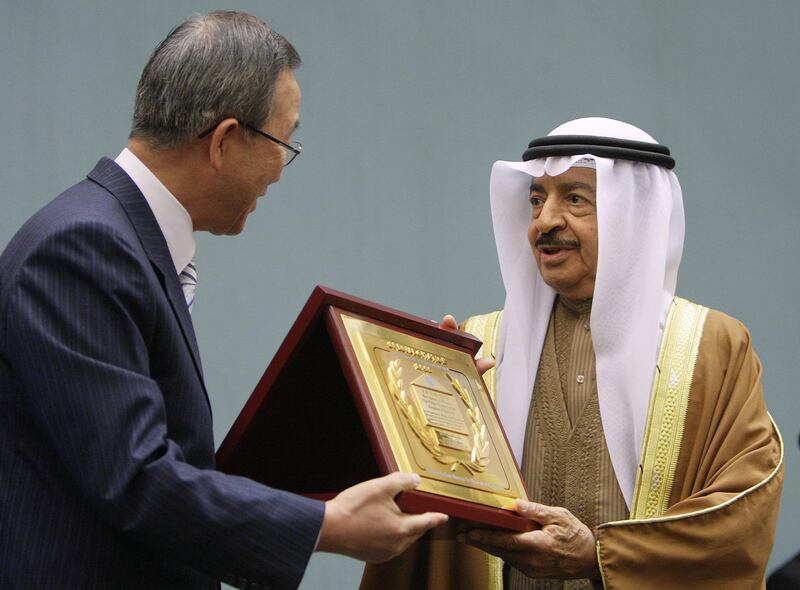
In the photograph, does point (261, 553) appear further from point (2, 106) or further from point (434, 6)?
point (434, 6)

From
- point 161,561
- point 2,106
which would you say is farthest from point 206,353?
point 161,561

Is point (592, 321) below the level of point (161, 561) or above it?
above

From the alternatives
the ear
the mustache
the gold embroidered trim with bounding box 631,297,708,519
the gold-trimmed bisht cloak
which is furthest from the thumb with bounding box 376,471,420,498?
the mustache

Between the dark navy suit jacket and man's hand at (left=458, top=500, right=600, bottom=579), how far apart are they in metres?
0.63

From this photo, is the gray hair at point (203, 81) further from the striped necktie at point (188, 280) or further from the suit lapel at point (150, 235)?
the striped necktie at point (188, 280)

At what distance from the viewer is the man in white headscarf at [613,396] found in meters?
3.12

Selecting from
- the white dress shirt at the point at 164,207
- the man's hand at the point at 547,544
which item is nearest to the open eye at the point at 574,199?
the man's hand at the point at 547,544

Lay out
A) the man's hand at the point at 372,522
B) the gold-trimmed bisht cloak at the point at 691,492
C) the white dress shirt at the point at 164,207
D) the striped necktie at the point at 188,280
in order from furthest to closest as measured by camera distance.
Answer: the gold-trimmed bisht cloak at the point at 691,492 → the striped necktie at the point at 188,280 → the white dress shirt at the point at 164,207 → the man's hand at the point at 372,522

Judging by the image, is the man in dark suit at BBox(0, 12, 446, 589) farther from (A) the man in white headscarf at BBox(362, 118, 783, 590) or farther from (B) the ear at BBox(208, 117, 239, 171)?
(A) the man in white headscarf at BBox(362, 118, 783, 590)

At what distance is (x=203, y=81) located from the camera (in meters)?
2.64

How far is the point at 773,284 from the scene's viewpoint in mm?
5270

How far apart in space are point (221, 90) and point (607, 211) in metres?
1.22

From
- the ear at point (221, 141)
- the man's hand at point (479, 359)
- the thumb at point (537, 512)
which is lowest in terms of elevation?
the thumb at point (537, 512)

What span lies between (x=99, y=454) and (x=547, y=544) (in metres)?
1.12
